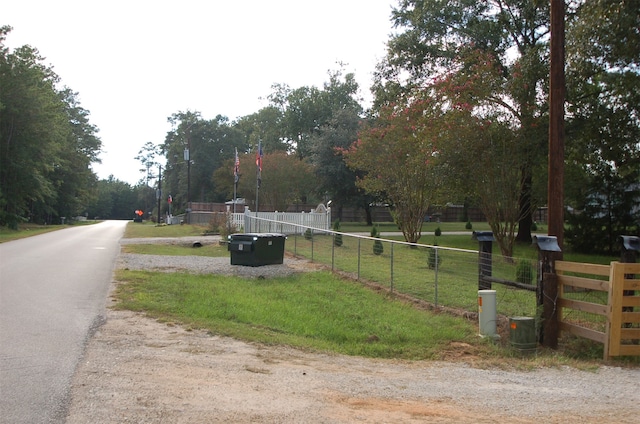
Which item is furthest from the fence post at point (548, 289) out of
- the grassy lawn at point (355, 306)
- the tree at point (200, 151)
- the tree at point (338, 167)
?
the tree at point (200, 151)

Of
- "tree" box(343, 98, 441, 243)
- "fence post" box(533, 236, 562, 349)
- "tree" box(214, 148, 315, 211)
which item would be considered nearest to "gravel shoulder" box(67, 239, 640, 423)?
"fence post" box(533, 236, 562, 349)

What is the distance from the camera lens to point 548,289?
871 centimetres

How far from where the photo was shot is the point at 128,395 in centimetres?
524

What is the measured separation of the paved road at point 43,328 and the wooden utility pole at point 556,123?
314 inches

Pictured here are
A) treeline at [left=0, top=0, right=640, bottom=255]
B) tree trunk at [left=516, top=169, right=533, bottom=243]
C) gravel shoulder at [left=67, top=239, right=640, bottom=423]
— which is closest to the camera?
gravel shoulder at [left=67, top=239, right=640, bottom=423]

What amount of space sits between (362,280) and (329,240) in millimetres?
3781

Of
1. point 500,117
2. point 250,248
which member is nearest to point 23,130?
point 250,248

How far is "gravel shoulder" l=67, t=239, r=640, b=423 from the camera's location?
495 cm

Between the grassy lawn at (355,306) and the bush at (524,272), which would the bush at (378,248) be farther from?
the bush at (524,272)

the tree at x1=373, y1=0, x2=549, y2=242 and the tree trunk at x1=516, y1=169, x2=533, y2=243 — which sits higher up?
the tree at x1=373, y1=0, x2=549, y2=242

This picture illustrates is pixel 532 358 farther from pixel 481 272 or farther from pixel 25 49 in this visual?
pixel 25 49

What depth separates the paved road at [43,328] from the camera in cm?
505

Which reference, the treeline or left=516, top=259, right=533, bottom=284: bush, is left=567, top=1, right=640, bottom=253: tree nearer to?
the treeline

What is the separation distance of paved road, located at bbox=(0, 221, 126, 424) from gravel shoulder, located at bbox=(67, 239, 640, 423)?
0.22 metres
